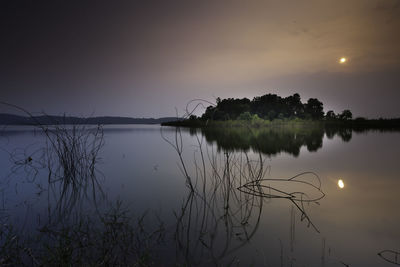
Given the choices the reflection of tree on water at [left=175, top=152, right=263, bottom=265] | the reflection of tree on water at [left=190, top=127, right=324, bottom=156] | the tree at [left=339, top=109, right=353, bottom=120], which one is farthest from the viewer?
the tree at [left=339, top=109, right=353, bottom=120]

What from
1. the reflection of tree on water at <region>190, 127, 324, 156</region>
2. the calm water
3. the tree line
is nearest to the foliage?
the tree line

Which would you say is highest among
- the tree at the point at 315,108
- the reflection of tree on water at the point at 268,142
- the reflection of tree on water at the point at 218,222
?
the tree at the point at 315,108

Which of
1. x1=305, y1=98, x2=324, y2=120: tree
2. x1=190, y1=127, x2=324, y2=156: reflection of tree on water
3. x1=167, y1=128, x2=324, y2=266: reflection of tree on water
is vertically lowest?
x1=167, y1=128, x2=324, y2=266: reflection of tree on water

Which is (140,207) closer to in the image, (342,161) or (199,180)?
(199,180)

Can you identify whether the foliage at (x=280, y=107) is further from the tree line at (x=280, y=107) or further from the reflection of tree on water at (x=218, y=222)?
the reflection of tree on water at (x=218, y=222)

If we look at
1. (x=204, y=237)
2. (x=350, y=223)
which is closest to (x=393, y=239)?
(x=350, y=223)

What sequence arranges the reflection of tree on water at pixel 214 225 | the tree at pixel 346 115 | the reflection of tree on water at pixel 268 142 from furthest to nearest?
the tree at pixel 346 115 < the reflection of tree on water at pixel 268 142 < the reflection of tree on water at pixel 214 225

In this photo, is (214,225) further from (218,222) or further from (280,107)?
(280,107)

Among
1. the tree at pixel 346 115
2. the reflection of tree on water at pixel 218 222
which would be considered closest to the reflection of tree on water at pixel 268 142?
the reflection of tree on water at pixel 218 222

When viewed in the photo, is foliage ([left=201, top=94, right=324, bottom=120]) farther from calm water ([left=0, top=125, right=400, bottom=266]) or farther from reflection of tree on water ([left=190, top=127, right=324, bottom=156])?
calm water ([left=0, top=125, right=400, bottom=266])

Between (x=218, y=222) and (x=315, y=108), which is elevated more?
(x=315, y=108)

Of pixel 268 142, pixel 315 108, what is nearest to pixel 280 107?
pixel 315 108

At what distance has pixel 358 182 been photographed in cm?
575

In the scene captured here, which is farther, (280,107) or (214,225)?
(280,107)
